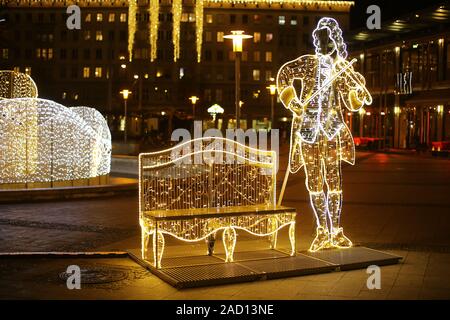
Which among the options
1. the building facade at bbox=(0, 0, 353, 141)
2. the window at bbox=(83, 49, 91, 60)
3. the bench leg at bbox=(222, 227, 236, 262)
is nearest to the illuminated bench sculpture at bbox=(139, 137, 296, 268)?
the bench leg at bbox=(222, 227, 236, 262)

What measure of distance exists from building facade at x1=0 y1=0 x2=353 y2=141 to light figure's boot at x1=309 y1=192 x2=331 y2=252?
84.3 meters

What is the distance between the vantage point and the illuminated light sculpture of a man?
382 inches

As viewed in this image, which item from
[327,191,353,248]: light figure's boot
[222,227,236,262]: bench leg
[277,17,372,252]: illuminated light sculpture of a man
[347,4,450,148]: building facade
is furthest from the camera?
[347,4,450,148]: building facade

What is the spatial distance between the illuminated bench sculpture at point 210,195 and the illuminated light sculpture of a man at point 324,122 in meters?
0.56

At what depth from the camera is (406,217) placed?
A: 13.9m

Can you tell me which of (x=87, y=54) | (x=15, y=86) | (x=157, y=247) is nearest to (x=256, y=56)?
(x=87, y=54)

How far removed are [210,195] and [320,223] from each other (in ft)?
5.50

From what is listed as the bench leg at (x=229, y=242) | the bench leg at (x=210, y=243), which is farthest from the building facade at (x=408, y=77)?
the bench leg at (x=229, y=242)

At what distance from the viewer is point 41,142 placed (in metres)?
16.7

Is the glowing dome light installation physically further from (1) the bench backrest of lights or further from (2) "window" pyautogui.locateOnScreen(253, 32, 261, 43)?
(2) "window" pyautogui.locateOnScreen(253, 32, 261, 43)

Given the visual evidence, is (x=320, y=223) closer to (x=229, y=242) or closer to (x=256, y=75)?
(x=229, y=242)
